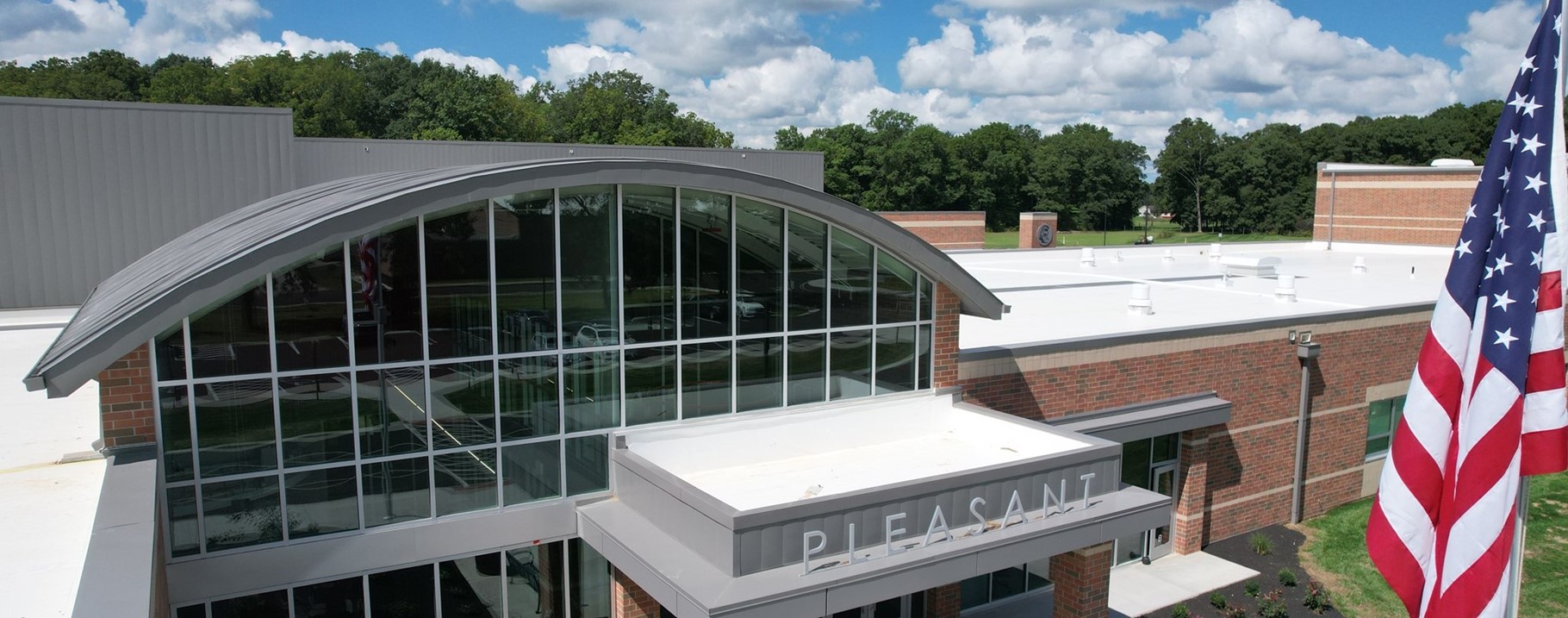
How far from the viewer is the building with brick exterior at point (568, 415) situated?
1018 cm

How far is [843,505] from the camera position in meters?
10.7

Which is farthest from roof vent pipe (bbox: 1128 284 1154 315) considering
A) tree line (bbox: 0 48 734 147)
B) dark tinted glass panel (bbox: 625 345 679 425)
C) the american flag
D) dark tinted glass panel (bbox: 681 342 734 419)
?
tree line (bbox: 0 48 734 147)

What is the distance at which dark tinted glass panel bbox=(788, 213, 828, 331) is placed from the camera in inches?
537

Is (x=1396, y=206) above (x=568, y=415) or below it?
above

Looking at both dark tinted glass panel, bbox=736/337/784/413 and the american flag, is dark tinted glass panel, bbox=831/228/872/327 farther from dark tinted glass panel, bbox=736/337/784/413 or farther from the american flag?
the american flag

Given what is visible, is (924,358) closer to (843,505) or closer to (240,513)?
(843,505)

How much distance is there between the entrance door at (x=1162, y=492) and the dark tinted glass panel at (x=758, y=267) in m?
9.80

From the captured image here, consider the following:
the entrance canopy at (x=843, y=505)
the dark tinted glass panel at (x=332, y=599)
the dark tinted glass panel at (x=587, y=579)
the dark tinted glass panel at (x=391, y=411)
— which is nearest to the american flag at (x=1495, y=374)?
the entrance canopy at (x=843, y=505)

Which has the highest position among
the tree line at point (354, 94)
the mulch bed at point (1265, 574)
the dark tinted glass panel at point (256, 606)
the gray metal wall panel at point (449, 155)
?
the tree line at point (354, 94)

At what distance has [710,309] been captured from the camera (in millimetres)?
13125

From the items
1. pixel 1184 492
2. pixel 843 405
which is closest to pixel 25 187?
pixel 843 405

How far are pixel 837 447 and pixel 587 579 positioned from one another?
3.85 meters

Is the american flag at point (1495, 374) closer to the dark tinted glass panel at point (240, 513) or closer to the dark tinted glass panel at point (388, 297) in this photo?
the dark tinted glass panel at point (388, 297)

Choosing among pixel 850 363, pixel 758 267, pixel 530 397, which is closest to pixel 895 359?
pixel 850 363
